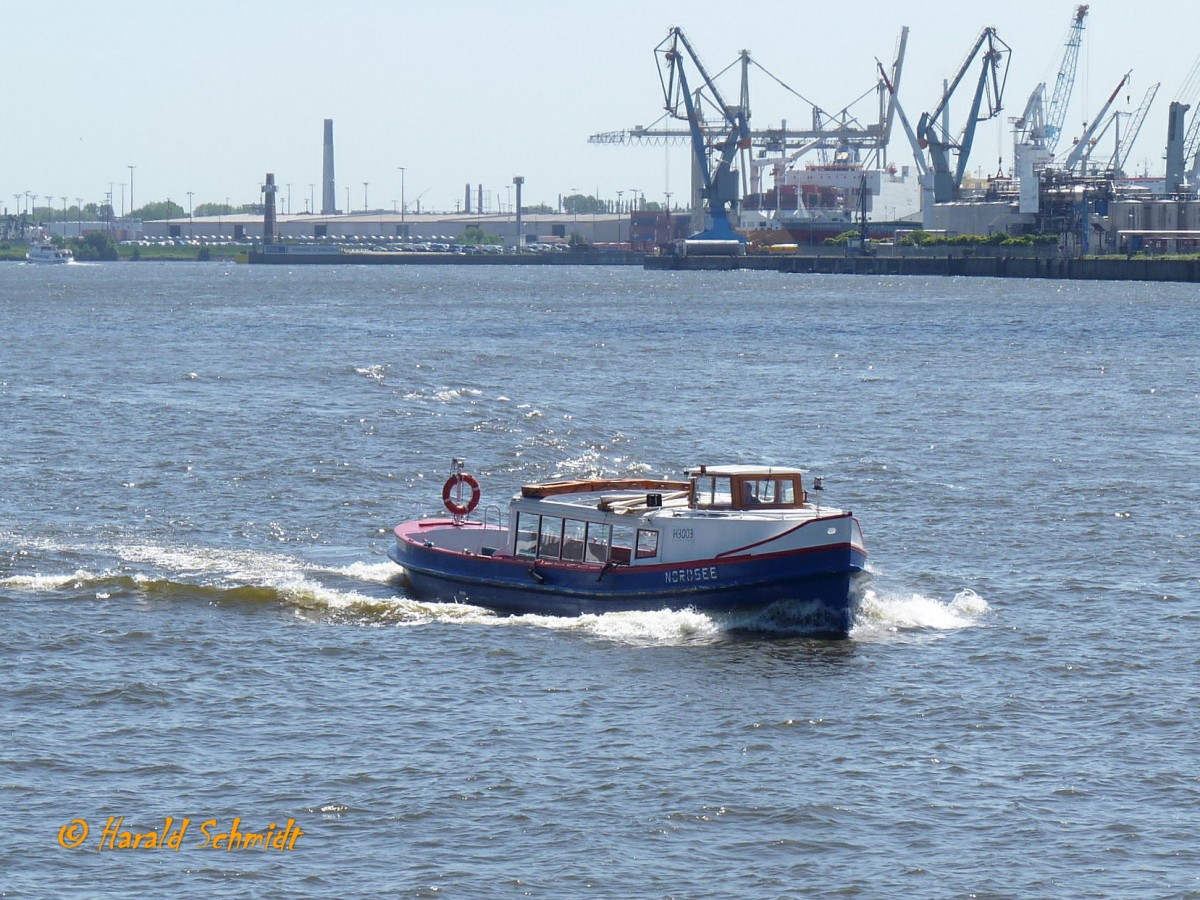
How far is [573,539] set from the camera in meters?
31.1

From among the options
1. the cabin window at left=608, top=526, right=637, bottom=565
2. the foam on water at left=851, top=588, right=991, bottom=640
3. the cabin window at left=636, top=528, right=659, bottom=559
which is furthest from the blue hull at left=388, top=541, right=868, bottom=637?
the foam on water at left=851, top=588, right=991, bottom=640

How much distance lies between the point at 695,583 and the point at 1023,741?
23.1 feet

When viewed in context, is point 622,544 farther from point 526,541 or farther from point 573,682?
point 573,682

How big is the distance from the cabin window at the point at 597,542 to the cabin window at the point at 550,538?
1.98 feet


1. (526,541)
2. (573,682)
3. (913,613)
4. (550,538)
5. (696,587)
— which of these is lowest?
(573,682)

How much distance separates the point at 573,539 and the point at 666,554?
2051 mm

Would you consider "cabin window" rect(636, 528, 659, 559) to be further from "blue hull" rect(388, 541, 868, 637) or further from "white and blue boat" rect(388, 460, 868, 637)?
"blue hull" rect(388, 541, 868, 637)

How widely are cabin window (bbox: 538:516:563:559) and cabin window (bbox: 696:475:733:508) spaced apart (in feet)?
8.30

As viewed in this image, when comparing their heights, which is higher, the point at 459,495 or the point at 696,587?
the point at 459,495

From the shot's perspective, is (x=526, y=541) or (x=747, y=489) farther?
(x=526, y=541)

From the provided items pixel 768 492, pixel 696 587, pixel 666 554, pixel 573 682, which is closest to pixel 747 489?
pixel 768 492

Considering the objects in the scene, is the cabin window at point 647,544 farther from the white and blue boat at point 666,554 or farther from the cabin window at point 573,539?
the cabin window at point 573,539

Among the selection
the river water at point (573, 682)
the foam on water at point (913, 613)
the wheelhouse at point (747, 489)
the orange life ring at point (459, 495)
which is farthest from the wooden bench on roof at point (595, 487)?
the foam on water at point (913, 613)

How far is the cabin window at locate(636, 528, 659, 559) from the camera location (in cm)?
2992
